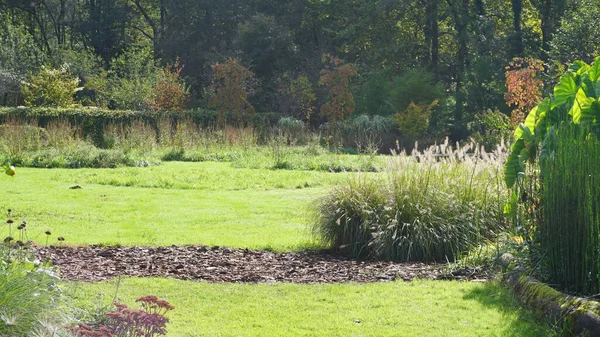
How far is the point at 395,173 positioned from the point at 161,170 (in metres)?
8.56

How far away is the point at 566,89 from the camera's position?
596cm

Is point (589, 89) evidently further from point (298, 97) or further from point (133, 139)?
point (298, 97)

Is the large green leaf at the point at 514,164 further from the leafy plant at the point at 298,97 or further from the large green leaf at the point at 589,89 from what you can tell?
the leafy plant at the point at 298,97

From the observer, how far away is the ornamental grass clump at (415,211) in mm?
7410

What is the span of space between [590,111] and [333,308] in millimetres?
2479

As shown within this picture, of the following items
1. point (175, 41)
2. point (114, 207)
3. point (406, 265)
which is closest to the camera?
point (406, 265)

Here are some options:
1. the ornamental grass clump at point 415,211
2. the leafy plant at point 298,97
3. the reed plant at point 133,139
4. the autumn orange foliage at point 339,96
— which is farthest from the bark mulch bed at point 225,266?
the leafy plant at point 298,97

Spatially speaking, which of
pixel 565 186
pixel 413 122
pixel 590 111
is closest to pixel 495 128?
pixel 413 122

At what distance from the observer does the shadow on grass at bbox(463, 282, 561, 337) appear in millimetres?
4664

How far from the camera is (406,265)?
23.2 feet

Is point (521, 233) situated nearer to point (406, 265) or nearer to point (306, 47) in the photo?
point (406, 265)

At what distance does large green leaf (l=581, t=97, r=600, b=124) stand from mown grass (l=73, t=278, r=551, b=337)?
148 centimetres

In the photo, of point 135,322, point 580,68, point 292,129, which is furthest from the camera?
point 292,129

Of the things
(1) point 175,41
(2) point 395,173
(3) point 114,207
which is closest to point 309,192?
(3) point 114,207
